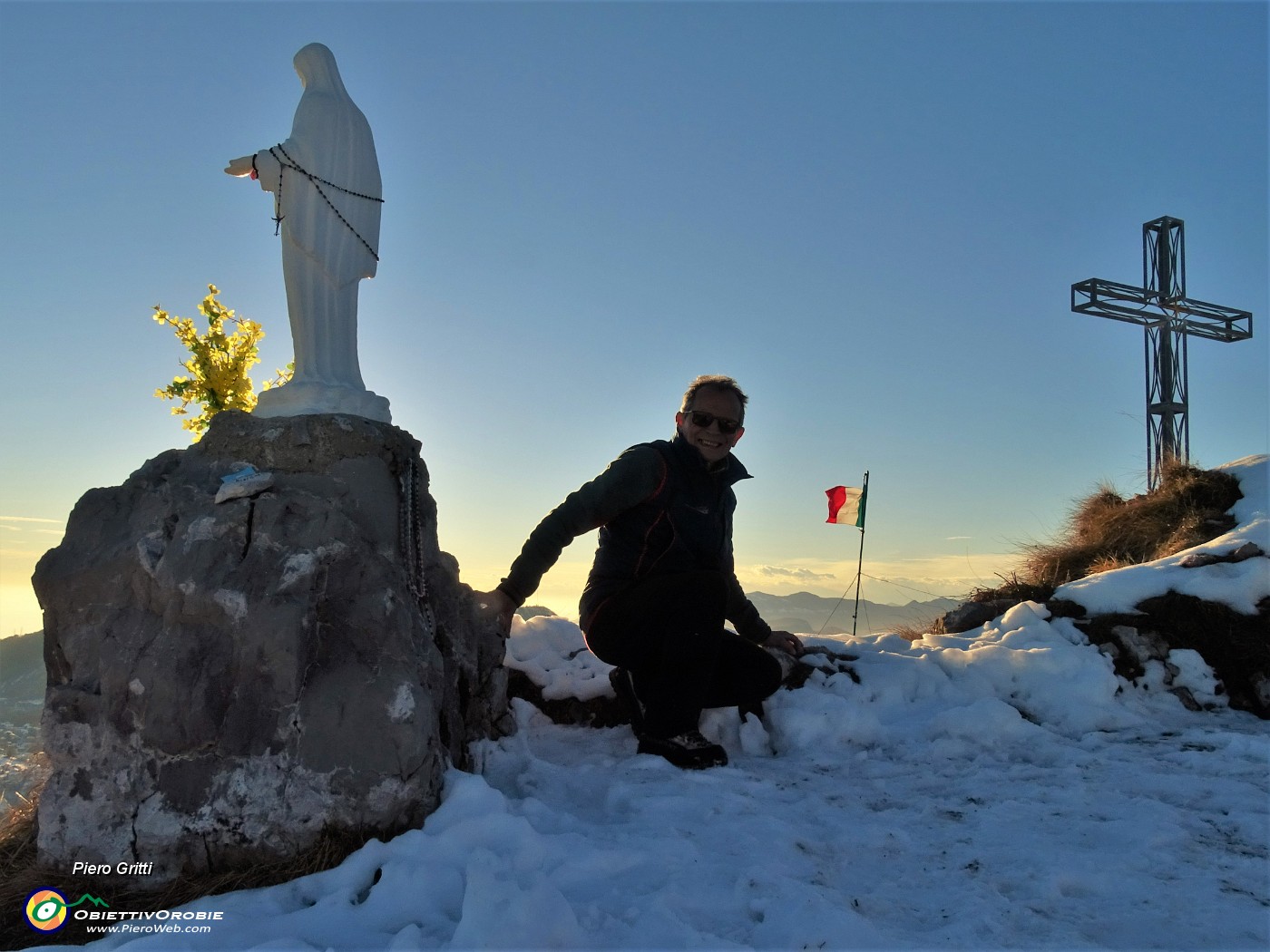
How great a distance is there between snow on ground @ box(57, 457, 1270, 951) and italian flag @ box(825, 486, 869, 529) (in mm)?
4621

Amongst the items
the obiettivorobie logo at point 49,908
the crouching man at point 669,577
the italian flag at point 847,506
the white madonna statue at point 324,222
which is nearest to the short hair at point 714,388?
the crouching man at point 669,577

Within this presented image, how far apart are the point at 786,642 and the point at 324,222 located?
3.39 metres

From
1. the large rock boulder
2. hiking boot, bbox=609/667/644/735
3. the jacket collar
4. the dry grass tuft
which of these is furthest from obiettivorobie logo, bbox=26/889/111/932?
the dry grass tuft

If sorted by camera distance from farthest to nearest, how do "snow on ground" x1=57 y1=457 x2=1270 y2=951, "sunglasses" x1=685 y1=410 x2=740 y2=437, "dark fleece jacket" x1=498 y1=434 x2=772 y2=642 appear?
"sunglasses" x1=685 y1=410 x2=740 y2=437
"dark fleece jacket" x1=498 y1=434 x2=772 y2=642
"snow on ground" x1=57 y1=457 x2=1270 y2=951

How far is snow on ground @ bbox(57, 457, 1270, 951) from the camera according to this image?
6.81 feet

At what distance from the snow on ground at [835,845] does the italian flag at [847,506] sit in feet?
15.2

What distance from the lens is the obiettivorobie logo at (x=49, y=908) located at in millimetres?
2256

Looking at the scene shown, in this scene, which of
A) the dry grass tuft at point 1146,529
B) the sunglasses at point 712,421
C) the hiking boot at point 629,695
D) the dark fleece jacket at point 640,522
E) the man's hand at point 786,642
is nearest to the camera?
the dark fleece jacket at point 640,522

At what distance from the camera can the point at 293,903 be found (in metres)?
2.25

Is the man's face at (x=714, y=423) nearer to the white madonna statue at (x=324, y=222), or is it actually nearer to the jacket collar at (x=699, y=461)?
the jacket collar at (x=699, y=461)

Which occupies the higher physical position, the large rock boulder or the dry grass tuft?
the dry grass tuft

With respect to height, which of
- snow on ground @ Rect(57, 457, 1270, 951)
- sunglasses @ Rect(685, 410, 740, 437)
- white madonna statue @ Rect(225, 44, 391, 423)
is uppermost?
white madonna statue @ Rect(225, 44, 391, 423)

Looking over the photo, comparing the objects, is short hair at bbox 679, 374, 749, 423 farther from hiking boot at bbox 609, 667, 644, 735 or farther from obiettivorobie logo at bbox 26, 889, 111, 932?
obiettivorobie logo at bbox 26, 889, 111, 932

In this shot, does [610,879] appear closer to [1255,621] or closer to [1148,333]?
[1255,621]
